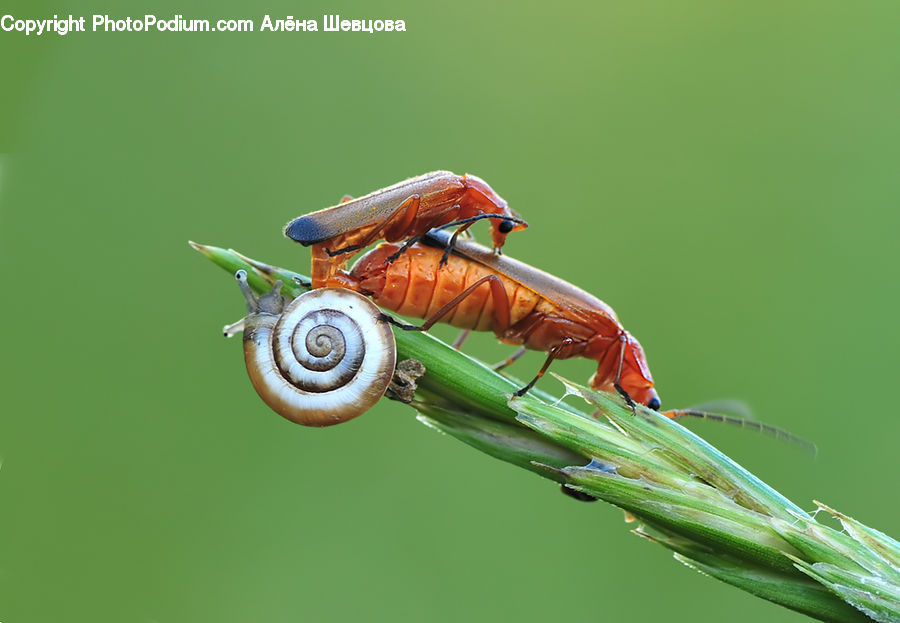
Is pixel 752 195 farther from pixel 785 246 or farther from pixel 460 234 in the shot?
pixel 460 234

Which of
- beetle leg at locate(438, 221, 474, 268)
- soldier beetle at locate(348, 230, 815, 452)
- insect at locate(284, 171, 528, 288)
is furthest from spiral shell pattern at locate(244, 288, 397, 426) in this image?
beetle leg at locate(438, 221, 474, 268)

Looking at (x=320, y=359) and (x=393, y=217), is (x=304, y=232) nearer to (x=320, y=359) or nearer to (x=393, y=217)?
(x=393, y=217)

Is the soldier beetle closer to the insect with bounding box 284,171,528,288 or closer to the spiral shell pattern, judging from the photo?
the insect with bounding box 284,171,528,288

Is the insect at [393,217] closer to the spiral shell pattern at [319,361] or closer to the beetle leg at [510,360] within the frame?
the spiral shell pattern at [319,361]

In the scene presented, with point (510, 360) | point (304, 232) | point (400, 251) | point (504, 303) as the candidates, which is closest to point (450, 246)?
point (400, 251)

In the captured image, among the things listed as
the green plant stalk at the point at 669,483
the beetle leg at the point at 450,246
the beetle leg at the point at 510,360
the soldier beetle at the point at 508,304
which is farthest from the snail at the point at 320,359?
the beetle leg at the point at 510,360

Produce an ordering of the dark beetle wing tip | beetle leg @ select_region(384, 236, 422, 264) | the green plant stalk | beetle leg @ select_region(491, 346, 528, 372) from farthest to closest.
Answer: beetle leg @ select_region(491, 346, 528, 372), beetle leg @ select_region(384, 236, 422, 264), the dark beetle wing tip, the green plant stalk
